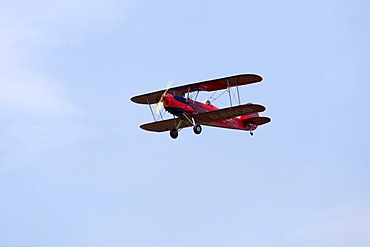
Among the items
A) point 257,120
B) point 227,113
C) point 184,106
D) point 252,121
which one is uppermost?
point 252,121

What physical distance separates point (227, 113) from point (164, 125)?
514 centimetres

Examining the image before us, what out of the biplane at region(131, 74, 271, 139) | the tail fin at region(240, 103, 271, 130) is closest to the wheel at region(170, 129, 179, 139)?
the biplane at region(131, 74, 271, 139)

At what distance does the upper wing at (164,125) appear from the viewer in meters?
53.3

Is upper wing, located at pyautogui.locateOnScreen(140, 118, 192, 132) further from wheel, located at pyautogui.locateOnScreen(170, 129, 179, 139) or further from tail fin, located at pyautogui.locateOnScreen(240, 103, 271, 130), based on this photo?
tail fin, located at pyautogui.locateOnScreen(240, 103, 271, 130)

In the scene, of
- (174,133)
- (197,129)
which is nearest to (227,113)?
(197,129)

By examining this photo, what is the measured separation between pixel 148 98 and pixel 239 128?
617cm

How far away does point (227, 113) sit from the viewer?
51.2 meters

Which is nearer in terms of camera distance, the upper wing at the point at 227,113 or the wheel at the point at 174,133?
the upper wing at the point at 227,113

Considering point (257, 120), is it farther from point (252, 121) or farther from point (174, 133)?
point (174, 133)

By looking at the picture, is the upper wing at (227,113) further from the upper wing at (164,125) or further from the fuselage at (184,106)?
the upper wing at (164,125)

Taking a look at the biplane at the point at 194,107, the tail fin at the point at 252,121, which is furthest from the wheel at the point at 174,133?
the tail fin at the point at 252,121

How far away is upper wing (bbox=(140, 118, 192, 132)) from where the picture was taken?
5331cm

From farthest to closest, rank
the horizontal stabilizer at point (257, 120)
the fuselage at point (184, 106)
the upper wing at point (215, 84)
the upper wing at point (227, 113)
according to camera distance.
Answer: the horizontal stabilizer at point (257, 120) → the upper wing at point (215, 84) → the fuselage at point (184, 106) → the upper wing at point (227, 113)

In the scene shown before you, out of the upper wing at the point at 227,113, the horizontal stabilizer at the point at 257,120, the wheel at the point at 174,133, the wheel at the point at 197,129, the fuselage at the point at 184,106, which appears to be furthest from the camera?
the horizontal stabilizer at the point at 257,120
